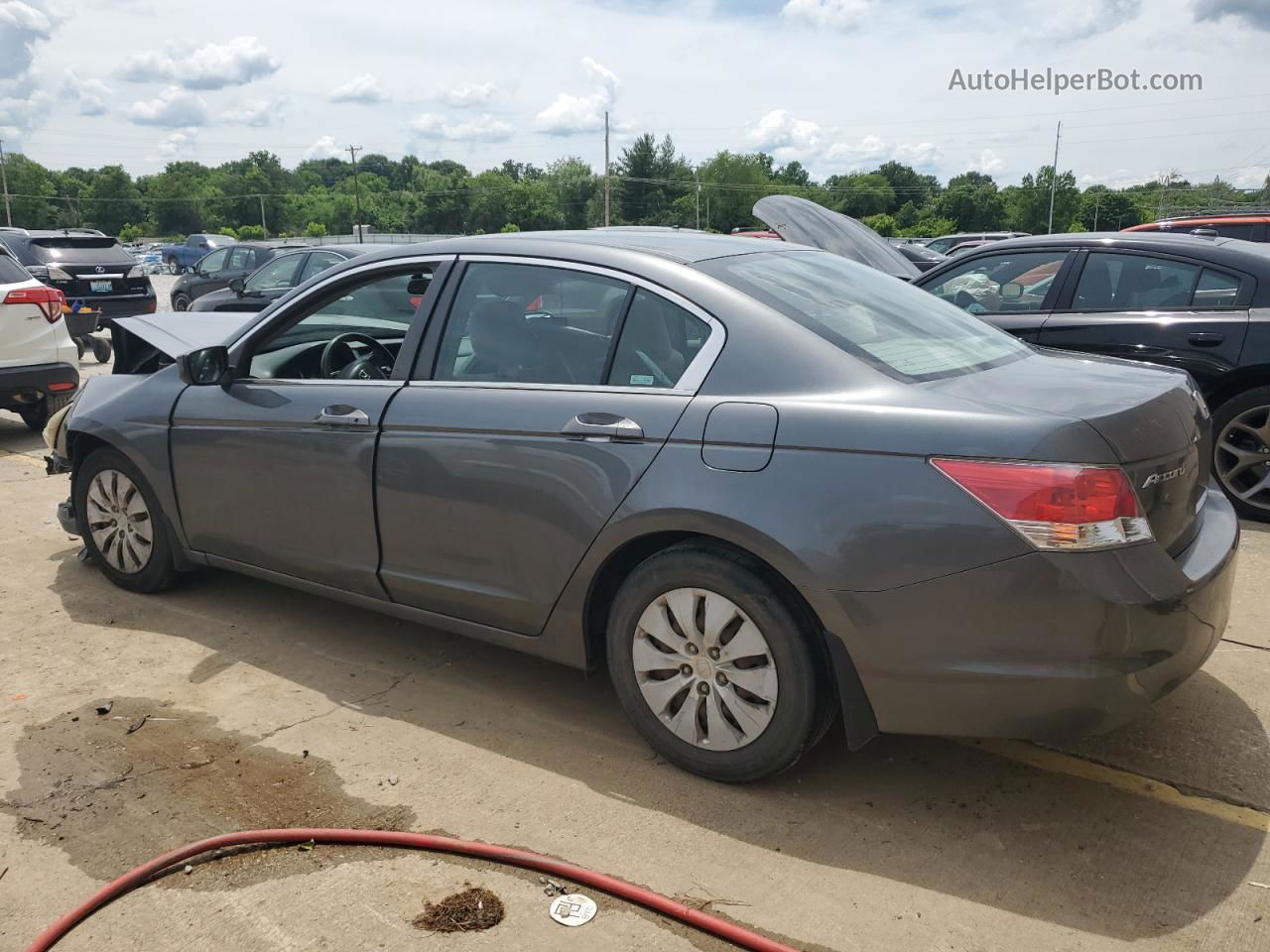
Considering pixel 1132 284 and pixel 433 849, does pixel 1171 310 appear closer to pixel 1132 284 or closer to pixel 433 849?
pixel 1132 284

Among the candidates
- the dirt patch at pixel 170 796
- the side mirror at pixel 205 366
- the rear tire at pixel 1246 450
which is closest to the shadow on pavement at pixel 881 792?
the dirt patch at pixel 170 796

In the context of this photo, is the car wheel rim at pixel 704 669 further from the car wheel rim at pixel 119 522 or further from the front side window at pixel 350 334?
the car wheel rim at pixel 119 522

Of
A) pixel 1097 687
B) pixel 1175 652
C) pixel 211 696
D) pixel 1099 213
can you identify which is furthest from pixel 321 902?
pixel 1099 213

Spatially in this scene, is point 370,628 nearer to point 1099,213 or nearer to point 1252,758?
point 1252,758

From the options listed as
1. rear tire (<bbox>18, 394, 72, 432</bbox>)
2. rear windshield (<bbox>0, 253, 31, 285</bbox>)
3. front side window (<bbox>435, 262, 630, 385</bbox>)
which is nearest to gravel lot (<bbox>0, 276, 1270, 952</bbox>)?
front side window (<bbox>435, 262, 630, 385</bbox>)

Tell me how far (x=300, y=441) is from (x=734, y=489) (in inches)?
73.3

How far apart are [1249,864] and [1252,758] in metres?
0.64

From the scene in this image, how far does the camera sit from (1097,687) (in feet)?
8.62

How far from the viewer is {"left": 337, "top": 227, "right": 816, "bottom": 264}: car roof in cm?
349

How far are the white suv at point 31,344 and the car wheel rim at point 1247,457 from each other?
8.43 metres

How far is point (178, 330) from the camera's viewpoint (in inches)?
201

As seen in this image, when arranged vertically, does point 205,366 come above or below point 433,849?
above

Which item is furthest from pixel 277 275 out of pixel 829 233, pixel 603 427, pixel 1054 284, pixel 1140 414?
pixel 1140 414

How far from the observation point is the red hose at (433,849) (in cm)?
250
